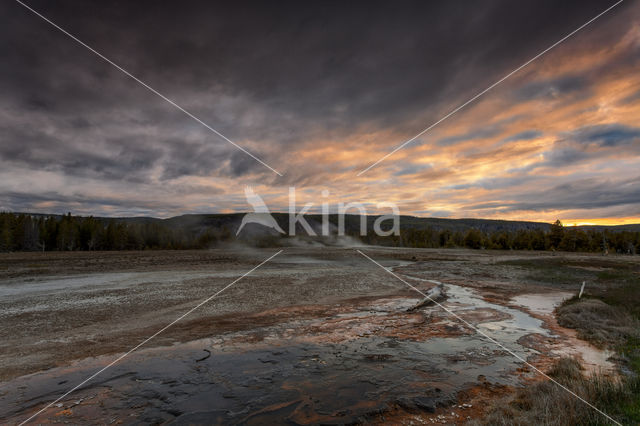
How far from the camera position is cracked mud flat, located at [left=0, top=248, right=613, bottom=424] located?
6.80m

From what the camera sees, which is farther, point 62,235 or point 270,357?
point 62,235

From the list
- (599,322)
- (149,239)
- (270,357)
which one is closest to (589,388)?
(270,357)

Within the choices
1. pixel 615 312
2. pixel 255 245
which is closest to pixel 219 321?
pixel 615 312

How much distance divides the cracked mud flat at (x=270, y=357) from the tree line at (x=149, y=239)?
225 ft

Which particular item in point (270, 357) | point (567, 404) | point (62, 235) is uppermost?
point (62, 235)

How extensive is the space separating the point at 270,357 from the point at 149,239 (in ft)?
354

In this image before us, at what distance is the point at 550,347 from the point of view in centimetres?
1095

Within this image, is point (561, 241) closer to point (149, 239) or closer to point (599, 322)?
point (599, 322)

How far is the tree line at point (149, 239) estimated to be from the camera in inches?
2812

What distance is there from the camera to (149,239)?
102 m

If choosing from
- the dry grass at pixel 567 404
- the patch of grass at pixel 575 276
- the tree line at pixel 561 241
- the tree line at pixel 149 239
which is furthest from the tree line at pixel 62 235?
the tree line at pixel 561 241

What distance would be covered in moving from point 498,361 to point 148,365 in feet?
35.8

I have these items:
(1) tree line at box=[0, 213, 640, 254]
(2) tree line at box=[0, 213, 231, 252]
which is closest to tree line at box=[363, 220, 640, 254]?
(1) tree line at box=[0, 213, 640, 254]

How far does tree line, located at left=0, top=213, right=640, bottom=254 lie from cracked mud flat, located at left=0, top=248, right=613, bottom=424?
68.6 metres
